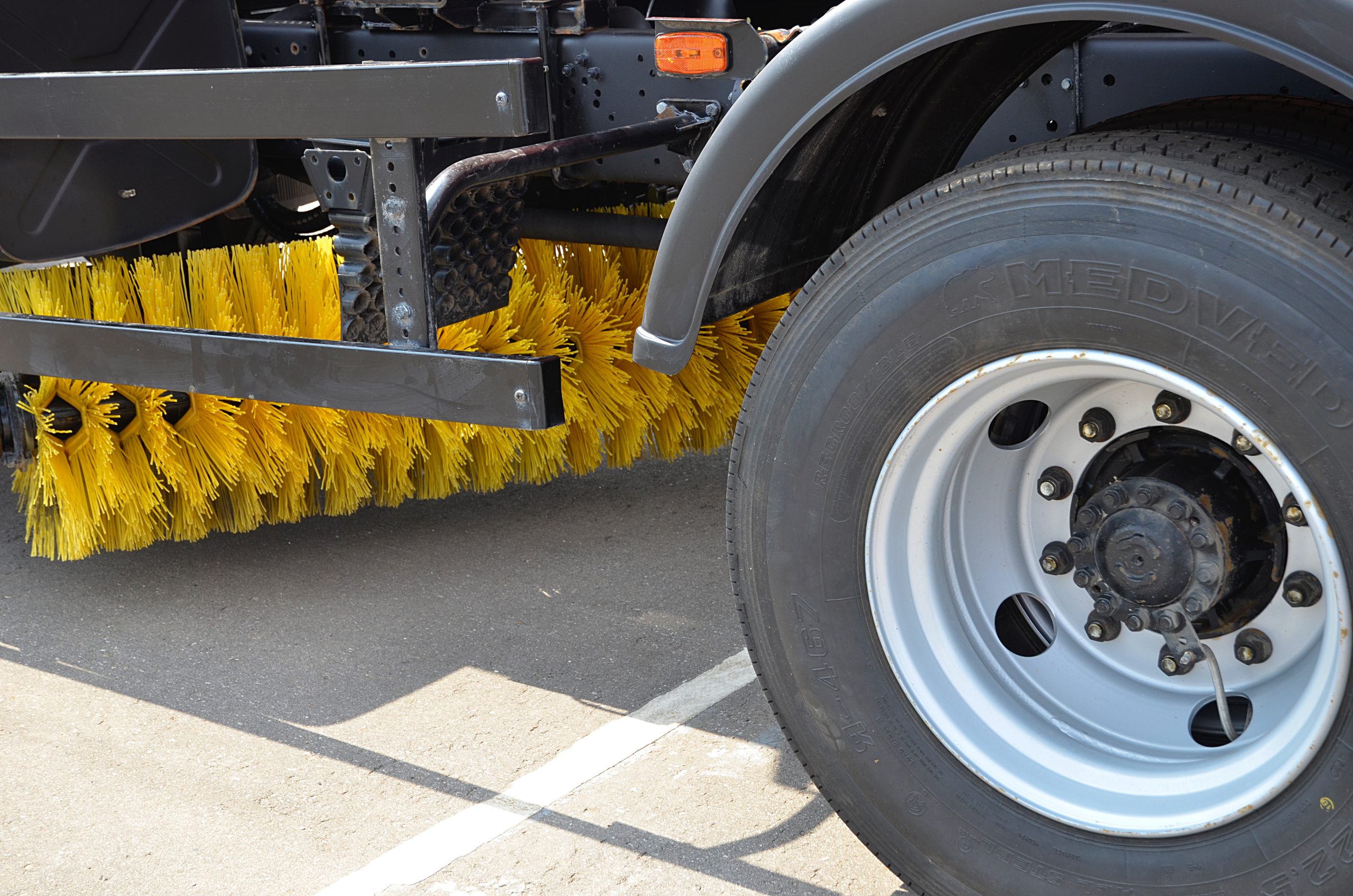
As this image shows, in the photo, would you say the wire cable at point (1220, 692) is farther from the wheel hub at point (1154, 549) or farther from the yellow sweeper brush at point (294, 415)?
the yellow sweeper brush at point (294, 415)

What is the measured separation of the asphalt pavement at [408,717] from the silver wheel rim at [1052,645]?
400 millimetres

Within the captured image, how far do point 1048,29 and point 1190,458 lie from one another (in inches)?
23.4

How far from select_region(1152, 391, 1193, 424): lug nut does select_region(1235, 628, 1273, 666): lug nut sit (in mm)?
278

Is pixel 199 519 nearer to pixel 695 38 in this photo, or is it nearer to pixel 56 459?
pixel 56 459

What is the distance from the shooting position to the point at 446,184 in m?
1.96

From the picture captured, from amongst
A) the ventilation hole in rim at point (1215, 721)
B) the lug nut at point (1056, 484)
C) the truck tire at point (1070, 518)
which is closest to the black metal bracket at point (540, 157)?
the truck tire at point (1070, 518)

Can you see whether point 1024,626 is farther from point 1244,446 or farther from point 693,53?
point 693,53

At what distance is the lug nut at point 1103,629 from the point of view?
5.55 feet

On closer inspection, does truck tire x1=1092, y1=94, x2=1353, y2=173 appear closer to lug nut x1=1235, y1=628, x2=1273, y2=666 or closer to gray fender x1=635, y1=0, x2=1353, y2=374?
gray fender x1=635, y1=0, x2=1353, y2=374

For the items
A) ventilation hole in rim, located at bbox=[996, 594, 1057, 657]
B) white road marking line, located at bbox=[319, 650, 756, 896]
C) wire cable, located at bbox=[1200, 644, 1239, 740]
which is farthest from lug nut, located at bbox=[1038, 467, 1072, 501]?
white road marking line, located at bbox=[319, 650, 756, 896]

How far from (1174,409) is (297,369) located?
137 centimetres

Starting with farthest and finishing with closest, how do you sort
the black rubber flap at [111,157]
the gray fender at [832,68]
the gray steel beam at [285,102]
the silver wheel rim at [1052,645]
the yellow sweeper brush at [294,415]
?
1. the yellow sweeper brush at [294,415]
2. the black rubber flap at [111,157]
3. the gray steel beam at [285,102]
4. the silver wheel rim at [1052,645]
5. the gray fender at [832,68]

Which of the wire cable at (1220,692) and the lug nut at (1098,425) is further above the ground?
the lug nut at (1098,425)

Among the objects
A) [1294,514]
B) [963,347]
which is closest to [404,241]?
[963,347]
